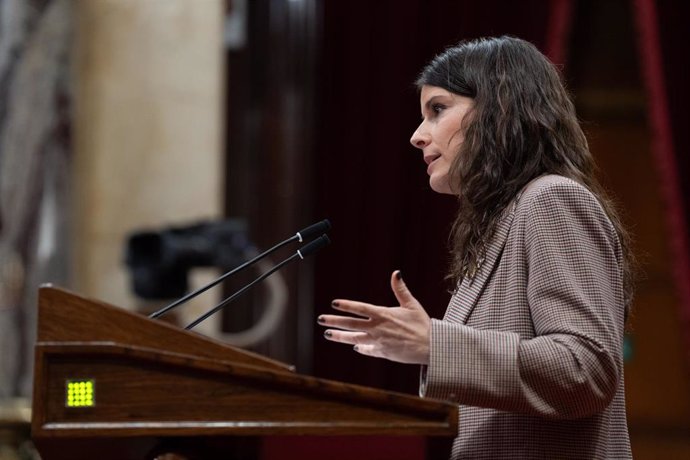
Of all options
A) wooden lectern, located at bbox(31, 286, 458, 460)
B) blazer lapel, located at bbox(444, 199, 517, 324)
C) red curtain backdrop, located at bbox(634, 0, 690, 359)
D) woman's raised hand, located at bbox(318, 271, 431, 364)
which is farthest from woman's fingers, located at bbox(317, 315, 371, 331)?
red curtain backdrop, located at bbox(634, 0, 690, 359)

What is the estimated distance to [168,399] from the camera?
1.51m

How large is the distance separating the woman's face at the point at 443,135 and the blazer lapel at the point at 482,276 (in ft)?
0.63

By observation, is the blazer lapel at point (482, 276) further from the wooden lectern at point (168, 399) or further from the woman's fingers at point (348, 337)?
the wooden lectern at point (168, 399)

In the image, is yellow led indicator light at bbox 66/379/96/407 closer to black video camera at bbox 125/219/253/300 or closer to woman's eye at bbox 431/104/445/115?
woman's eye at bbox 431/104/445/115

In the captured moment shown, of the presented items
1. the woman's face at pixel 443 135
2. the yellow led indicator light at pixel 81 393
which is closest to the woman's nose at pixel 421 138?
the woman's face at pixel 443 135

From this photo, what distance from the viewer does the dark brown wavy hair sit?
190 centimetres

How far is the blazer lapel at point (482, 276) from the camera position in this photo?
6.01ft

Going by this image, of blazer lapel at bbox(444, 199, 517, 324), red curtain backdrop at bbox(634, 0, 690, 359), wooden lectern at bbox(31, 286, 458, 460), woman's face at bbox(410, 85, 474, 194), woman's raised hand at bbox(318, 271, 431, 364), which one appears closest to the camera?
wooden lectern at bbox(31, 286, 458, 460)

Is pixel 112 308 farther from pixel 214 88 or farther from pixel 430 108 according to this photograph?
pixel 214 88

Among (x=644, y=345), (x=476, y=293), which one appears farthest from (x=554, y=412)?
(x=644, y=345)

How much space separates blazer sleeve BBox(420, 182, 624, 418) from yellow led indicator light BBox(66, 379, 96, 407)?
46 centimetres

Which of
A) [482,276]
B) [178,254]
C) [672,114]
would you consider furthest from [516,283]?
[672,114]

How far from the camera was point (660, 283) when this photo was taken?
6.06m

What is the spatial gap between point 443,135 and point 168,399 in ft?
2.43
